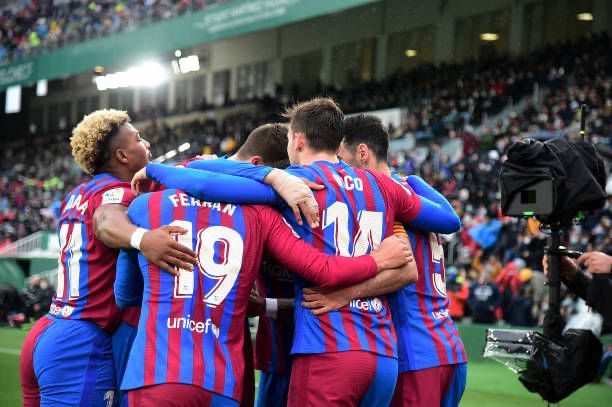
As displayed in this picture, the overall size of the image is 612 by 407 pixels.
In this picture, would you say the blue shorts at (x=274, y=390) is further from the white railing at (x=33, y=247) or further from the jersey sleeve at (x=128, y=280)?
the white railing at (x=33, y=247)

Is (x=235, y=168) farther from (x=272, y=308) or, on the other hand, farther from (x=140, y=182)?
(x=272, y=308)

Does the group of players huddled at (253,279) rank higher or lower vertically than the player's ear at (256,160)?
lower

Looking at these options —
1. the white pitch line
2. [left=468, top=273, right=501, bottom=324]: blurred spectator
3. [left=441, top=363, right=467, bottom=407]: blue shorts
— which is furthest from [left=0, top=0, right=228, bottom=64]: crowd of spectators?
[left=441, top=363, right=467, bottom=407]: blue shorts

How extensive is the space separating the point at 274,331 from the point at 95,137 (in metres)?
1.25

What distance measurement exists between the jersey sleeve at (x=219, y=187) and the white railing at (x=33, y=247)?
2552cm

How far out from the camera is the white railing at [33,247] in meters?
28.5

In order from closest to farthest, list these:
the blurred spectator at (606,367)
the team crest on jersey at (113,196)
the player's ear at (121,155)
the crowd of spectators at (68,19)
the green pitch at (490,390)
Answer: the team crest on jersey at (113,196) → the player's ear at (121,155) → the green pitch at (490,390) → the blurred spectator at (606,367) → the crowd of spectators at (68,19)

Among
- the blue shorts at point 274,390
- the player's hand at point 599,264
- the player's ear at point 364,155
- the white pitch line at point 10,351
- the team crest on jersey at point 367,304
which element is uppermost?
the player's ear at point 364,155

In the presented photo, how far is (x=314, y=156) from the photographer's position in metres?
3.89

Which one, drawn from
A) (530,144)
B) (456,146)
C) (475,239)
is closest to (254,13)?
(456,146)

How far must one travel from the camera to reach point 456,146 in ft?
71.2

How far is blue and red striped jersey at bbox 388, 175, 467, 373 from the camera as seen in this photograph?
4.08 m

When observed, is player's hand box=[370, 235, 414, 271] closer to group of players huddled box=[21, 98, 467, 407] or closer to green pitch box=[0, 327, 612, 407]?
group of players huddled box=[21, 98, 467, 407]

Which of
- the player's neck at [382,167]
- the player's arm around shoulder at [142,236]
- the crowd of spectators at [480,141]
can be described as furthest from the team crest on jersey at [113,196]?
the crowd of spectators at [480,141]
